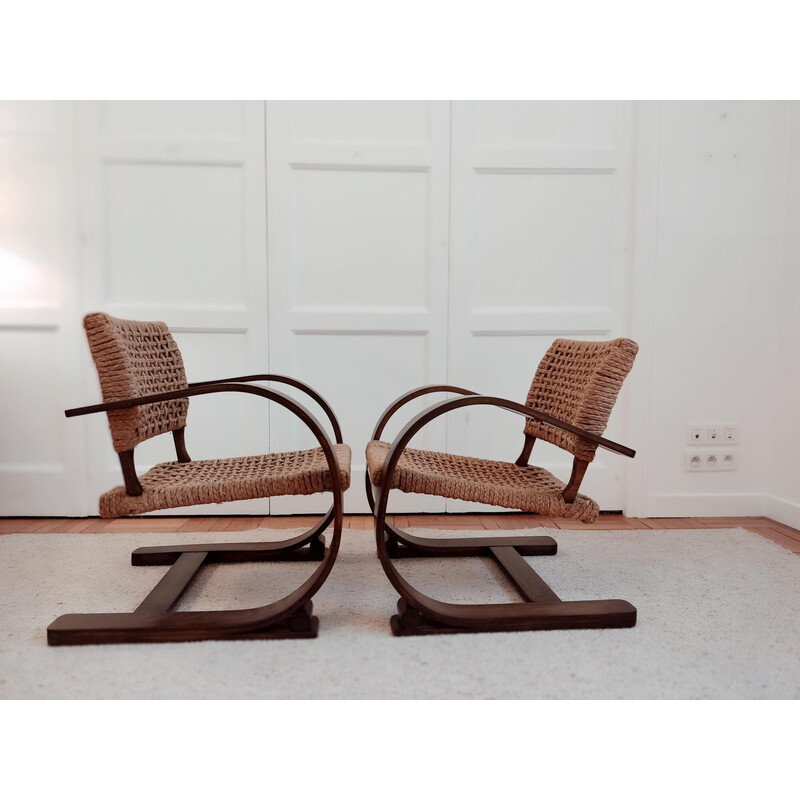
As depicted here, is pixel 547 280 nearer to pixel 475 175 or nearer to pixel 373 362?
pixel 475 175

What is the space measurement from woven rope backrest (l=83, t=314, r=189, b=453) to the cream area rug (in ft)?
1.48

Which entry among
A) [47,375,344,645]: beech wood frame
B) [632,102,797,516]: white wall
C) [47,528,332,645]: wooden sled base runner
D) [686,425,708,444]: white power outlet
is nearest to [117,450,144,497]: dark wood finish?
[47,375,344,645]: beech wood frame

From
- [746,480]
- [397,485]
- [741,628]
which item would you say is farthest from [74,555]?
[746,480]

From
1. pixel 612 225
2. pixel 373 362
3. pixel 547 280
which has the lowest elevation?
pixel 373 362

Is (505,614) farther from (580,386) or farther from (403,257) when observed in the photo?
(403,257)

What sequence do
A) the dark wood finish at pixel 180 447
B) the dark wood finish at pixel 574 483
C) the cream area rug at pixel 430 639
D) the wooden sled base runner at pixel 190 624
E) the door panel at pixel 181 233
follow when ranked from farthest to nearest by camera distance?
1. the door panel at pixel 181 233
2. the dark wood finish at pixel 180 447
3. the dark wood finish at pixel 574 483
4. the wooden sled base runner at pixel 190 624
5. the cream area rug at pixel 430 639

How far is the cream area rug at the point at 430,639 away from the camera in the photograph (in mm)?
1263

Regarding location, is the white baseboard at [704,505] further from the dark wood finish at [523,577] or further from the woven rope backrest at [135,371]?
the woven rope backrest at [135,371]

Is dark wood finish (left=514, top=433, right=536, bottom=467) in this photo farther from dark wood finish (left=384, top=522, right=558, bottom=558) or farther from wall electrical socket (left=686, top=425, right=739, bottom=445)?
wall electrical socket (left=686, top=425, right=739, bottom=445)

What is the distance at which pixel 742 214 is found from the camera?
2510 mm

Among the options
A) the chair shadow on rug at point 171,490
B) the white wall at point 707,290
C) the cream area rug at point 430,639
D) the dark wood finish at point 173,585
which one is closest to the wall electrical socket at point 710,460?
the white wall at point 707,290
